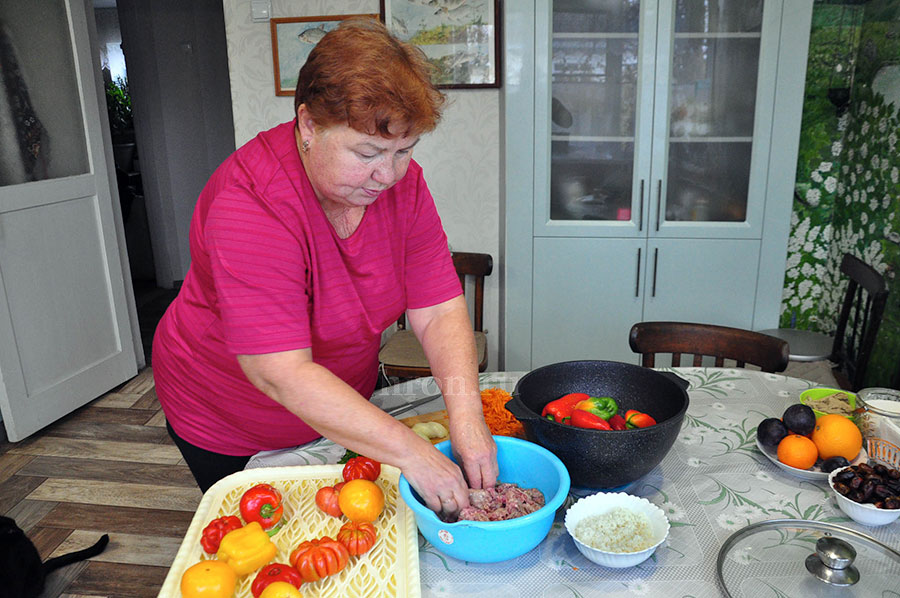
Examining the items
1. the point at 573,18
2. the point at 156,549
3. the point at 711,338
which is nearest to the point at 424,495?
the point at 711,338

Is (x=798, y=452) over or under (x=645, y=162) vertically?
under

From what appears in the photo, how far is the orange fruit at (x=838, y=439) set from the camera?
1.11 m

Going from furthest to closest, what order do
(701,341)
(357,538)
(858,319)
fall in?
1. (858,319)
2. (701,341)
3. (357,538)

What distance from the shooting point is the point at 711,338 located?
1.77m

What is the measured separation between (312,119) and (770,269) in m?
2.12

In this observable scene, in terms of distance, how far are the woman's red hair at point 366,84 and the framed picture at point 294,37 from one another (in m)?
2.01

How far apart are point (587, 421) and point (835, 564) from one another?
37cm

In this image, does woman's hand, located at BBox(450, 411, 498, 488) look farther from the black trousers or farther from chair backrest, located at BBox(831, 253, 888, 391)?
chair backrest, located at BBox(831, 253, 888, 391)

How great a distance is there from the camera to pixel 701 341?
5.83 ft

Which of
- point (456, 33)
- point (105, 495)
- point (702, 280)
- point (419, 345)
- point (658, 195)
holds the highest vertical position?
point (456, 33)

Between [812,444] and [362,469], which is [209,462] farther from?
[812,444]

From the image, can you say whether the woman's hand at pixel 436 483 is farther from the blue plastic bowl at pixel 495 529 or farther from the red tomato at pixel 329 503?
the red tomato at pixel 329 503

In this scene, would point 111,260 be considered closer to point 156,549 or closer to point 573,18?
point 156,549

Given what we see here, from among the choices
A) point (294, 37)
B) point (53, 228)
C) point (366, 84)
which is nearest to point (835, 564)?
point (366, 84)
